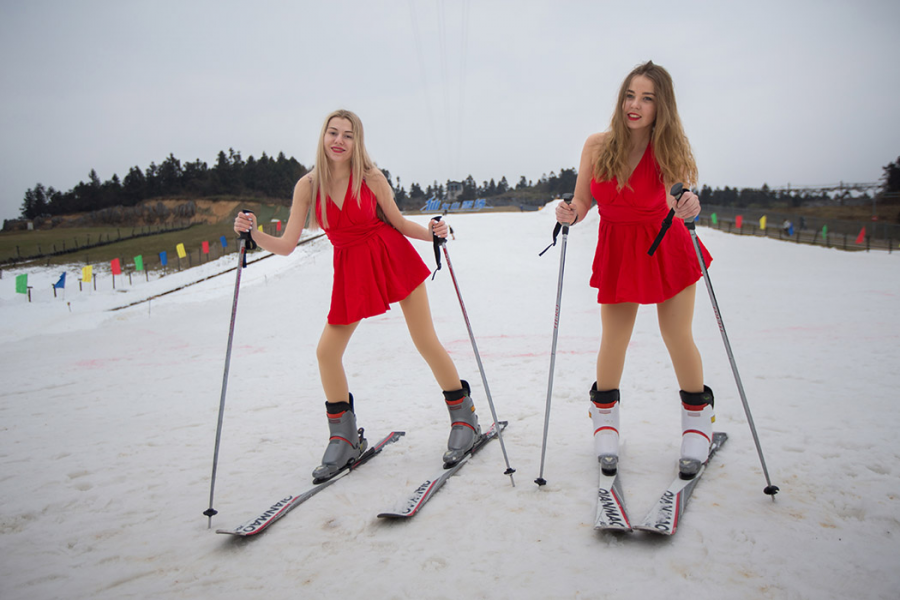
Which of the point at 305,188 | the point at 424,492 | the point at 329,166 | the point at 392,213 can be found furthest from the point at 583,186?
the point at 424,492

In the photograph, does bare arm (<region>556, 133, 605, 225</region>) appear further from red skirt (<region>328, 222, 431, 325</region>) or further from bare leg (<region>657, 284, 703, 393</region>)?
red skirt (<region>328, 222, 431, 325</region>)

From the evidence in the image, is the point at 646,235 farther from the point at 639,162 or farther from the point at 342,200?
the point at 342,200

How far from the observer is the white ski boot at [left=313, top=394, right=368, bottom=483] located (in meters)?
3.01

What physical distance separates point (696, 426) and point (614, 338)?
65 centimetres

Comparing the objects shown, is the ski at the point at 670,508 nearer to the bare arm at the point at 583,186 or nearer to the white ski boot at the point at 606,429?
the white ski boot at the point at 606,429

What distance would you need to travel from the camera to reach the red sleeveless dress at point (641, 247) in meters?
2.70

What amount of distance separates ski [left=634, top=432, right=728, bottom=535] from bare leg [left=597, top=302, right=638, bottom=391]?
0.63 meters

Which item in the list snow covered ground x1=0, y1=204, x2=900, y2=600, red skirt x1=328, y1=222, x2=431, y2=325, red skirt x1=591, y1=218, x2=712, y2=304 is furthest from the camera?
red skirt x1=328, y1=222, x2=431, y2=325

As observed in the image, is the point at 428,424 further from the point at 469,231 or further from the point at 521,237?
the point at 469,231

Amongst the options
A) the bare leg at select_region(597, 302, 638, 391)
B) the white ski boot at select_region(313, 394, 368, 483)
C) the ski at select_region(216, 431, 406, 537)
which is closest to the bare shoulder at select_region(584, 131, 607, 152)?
the bare leg at select_region(597, 302, 638, 391)

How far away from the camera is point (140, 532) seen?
2.42m

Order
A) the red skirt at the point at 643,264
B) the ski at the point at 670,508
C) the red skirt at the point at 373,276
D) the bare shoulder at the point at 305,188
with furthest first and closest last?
1. the bare shoulder at the point at 305,188
2. the red skirt at the point at 373,276
3. the red skirt at the point at 643,264
4. the ski at the point at 670,508

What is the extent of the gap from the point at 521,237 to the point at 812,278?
391 inches

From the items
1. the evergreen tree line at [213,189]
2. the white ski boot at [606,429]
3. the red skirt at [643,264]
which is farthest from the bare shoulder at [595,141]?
the evergreen tree line at [213,189]
